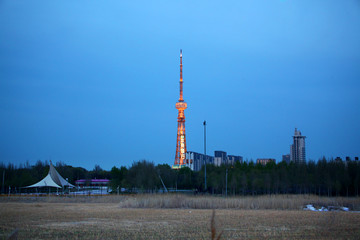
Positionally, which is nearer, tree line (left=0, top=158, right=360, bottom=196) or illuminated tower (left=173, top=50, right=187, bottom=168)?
tree line (left=0, top=158, right=360, bottom=196)

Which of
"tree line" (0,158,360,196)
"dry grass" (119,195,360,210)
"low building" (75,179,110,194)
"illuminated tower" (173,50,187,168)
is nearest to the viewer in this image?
"dry grass" (119,195,360,210)

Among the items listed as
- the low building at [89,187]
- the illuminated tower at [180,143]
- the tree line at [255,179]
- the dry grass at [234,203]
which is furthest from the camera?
the illuminated tower at [180,143]

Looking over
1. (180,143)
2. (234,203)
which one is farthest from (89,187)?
(234,203)

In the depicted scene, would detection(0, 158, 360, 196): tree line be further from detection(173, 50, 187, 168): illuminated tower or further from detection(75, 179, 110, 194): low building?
detection(173, 50, 187, 168): illuminated tower

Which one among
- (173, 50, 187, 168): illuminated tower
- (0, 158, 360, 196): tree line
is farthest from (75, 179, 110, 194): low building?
(173, 50, 187, 168): illuminated tower

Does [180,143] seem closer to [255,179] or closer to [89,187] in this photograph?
[89,187]

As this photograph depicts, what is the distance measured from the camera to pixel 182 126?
4631 inches

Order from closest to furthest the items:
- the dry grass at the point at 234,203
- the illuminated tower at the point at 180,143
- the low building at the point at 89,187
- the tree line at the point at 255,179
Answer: the dry grass at the point at 234,203
the tree line at the point at 255,179
the low building at the point at 89,187
the illuminated tower at the point at 180,143

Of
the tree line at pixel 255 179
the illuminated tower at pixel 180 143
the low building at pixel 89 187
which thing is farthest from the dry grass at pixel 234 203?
the illuminated tower at pixel 180 143

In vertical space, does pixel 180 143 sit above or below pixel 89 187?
above

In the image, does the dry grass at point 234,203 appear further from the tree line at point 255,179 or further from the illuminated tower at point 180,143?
the illuminated tower at point 180,143

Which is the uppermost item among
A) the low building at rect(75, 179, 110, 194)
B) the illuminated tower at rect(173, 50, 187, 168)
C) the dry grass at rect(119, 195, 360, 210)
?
the illuminated tower at rect(173, 50, 187, 168)

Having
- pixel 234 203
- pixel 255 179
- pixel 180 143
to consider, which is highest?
pixel 180 143

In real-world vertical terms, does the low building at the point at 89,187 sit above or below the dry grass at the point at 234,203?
below
